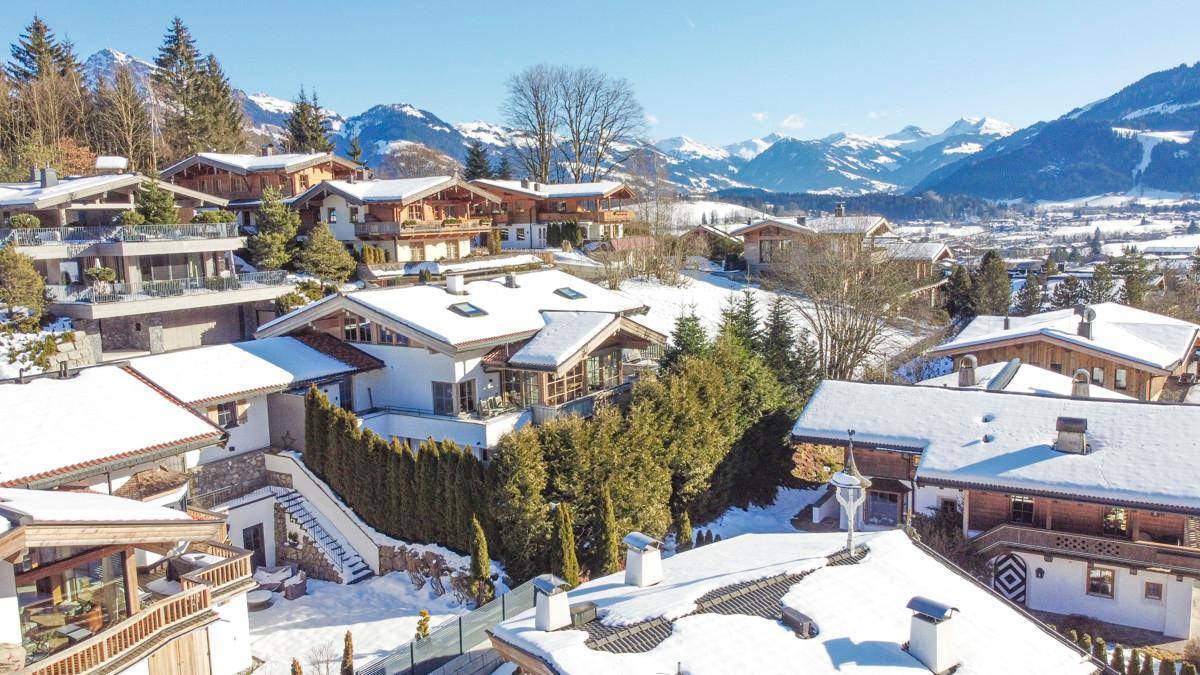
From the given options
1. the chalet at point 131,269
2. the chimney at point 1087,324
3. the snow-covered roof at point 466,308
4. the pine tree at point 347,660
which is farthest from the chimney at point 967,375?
the chalet at point 131,269

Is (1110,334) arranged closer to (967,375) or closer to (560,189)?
(967,375)

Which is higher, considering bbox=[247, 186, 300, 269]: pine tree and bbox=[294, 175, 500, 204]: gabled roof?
bbox=[294, 175, 500, 204]: gabled roof

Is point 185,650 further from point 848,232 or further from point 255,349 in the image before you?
point 848,232

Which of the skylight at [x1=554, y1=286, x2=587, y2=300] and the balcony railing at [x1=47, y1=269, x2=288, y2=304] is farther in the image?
the balcony railing at [x1=47, y1=269, x2=288, y2=304]

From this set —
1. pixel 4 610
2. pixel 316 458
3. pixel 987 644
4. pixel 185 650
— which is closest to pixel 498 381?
pixel 316 458

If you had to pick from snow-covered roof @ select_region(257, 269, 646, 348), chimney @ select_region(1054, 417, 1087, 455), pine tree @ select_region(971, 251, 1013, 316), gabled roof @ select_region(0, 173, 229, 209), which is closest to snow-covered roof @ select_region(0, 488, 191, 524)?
snow-covered roof @ select_region(257, 269, 646, 348)

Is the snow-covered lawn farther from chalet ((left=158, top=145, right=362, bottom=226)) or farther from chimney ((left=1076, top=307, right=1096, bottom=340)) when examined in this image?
chalet ((left=158, top=145, right=362, bottom=226))

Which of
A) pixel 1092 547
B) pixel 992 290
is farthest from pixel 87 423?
pixel 992 290
